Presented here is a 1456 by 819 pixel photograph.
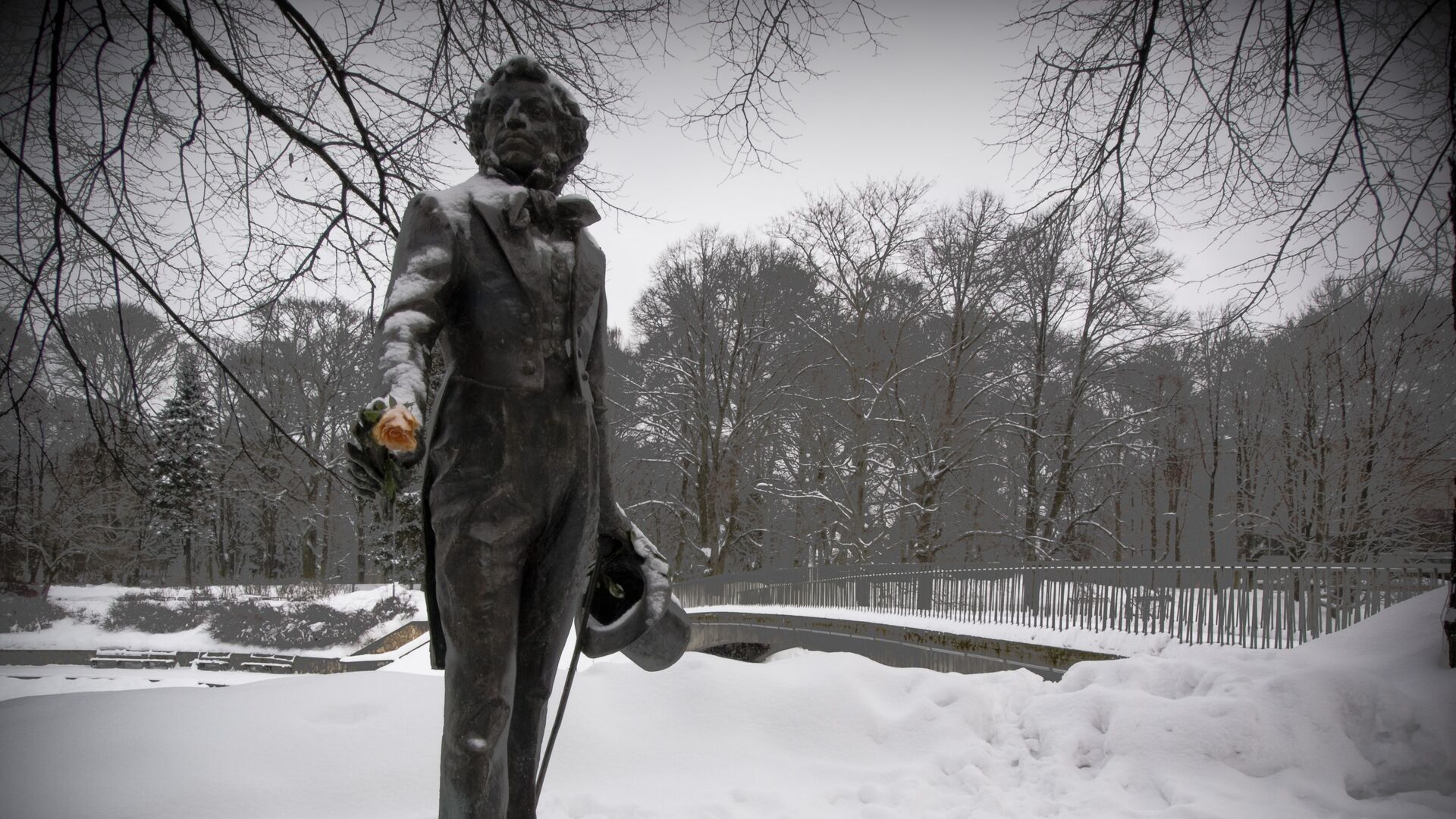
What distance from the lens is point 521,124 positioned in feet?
8.60

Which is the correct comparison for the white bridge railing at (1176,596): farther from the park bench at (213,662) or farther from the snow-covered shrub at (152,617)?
the snow-covered shrub at (152,617)

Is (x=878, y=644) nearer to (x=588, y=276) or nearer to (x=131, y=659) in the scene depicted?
(x=588, y=276)

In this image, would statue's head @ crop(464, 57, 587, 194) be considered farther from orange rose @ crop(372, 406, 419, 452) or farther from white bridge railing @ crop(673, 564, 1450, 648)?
white bridge railing @ crop(673, 564, 1450, 648)

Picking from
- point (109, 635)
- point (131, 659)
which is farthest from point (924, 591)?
point (109, 635)

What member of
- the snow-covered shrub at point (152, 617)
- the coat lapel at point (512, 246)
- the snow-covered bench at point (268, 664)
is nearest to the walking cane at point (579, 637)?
the coat lapel at point (512, 246)

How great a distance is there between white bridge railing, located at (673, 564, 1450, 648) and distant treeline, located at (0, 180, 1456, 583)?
4450mm

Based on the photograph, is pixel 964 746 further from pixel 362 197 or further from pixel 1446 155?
pixel 362 197

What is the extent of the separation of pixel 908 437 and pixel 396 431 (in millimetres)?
22777

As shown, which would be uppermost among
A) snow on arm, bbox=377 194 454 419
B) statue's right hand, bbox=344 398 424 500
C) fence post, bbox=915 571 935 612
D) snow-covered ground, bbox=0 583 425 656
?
snow on arm, bbox=377 194 454 419

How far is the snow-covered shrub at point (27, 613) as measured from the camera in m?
16.9

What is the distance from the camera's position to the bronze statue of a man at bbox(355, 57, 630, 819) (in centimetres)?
235

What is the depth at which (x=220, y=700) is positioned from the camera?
4.94 metres

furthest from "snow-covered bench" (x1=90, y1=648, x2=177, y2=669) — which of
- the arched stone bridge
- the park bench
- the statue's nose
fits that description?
the statue's nose

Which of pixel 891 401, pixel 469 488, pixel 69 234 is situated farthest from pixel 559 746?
pixel 891 401
